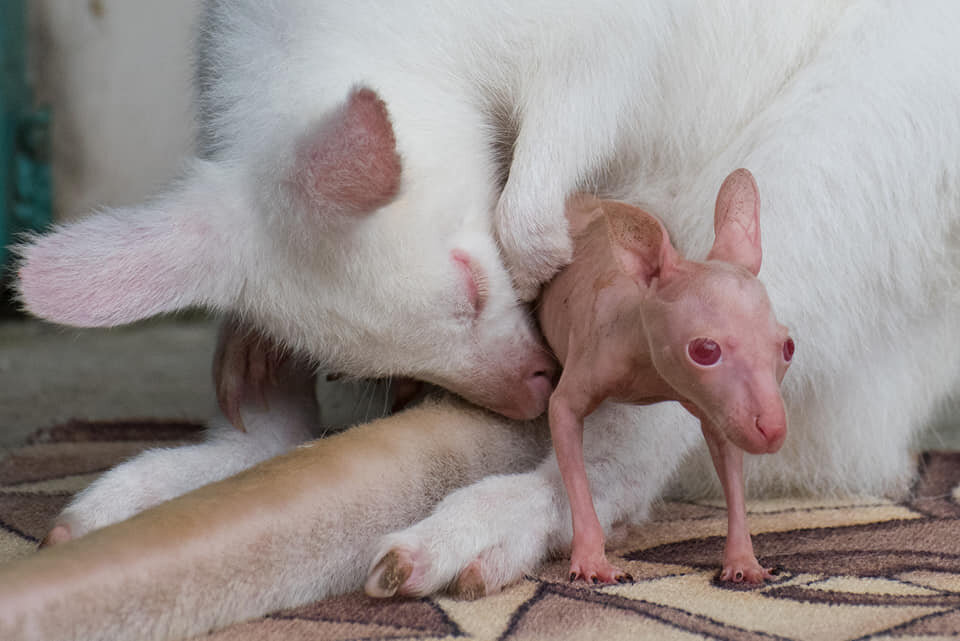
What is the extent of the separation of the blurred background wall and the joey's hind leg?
256 centimetres

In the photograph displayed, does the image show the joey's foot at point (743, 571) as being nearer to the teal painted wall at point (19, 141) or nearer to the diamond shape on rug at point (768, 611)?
the diamond shape on rug at point (768, 611)

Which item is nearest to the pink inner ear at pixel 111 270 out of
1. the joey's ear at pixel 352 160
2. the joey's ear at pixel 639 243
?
the joey's ear at pixel 352 160

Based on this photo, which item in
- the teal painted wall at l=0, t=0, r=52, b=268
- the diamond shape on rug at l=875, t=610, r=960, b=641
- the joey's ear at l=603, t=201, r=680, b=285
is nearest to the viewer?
the diamond shape on rug at l=875, t=610, r=960, b=641

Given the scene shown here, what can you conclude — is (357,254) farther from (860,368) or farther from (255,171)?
(860,368)

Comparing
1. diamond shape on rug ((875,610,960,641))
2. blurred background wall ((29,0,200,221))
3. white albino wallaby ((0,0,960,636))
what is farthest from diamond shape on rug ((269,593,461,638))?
blurred background wall ((29,0,200,221))

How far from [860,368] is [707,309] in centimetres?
71

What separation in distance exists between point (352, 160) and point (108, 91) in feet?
11.0

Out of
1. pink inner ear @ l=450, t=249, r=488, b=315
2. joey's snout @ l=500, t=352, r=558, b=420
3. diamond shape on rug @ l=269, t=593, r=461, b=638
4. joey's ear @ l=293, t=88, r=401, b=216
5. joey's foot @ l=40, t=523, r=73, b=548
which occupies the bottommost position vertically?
diamond shape on rug @ l=269, t=593, r=461, b=638

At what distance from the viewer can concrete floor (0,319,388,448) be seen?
243 cm

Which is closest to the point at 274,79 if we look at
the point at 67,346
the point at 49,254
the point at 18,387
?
the point at 49,254

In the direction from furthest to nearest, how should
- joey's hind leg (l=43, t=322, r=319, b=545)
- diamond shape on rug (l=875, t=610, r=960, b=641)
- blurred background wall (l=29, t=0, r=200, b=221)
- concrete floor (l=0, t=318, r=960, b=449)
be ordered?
blurred background wall (l=29, t=0, r=200, b=221) → concrete floor (l=0, t=318, r=960, b=449) → joey's hind leg (l=43, t=322, r=319, b=545) → diamond shape on rug (l=875, t=610, r=960, b=641)

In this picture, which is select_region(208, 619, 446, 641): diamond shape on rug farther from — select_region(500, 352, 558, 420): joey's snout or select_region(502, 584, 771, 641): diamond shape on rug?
select_region(500, 352, 558, 420): joey's snout

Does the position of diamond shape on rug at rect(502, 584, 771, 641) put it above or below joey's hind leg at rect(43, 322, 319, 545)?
below

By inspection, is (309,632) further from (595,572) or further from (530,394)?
(530,394)
